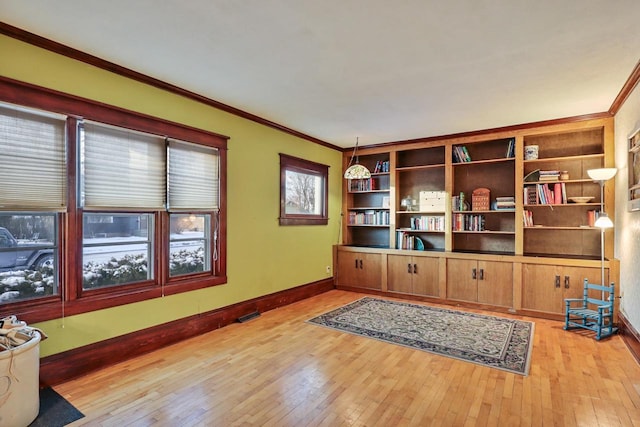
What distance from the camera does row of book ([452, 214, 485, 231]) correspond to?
524 centimetres

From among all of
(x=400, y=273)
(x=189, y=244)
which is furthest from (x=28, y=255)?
(x=400, y=273)

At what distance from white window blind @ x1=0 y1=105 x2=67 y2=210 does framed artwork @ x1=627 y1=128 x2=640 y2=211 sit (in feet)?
16.3

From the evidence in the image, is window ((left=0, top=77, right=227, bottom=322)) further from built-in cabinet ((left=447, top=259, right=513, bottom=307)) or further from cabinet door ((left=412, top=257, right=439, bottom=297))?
built-in cabinet ((left=447, top=259, right=513, bottom=307))

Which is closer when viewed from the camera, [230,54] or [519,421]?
[519,421]

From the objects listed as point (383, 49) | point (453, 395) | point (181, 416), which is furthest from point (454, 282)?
point (181, 416)

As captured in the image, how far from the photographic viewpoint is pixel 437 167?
5.73m

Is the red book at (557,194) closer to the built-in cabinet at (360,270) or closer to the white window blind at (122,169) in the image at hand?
the built-in cabinet at (360,270)

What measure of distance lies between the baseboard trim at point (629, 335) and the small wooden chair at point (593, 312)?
0.09 meters

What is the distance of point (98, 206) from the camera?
2941mm

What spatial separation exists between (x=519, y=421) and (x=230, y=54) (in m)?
3.35

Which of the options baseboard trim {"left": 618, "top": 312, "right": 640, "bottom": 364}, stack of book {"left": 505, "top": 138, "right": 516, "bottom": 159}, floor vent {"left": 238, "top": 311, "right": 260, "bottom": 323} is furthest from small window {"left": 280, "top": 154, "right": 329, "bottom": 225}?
baseboard trim {"left": 618, "top": 312, "right": 640, "bottom": 364}

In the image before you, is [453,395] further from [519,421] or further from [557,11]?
[557,11]

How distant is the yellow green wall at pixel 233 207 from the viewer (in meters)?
2.68

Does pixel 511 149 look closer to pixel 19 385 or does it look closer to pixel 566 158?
pixel 566 158
